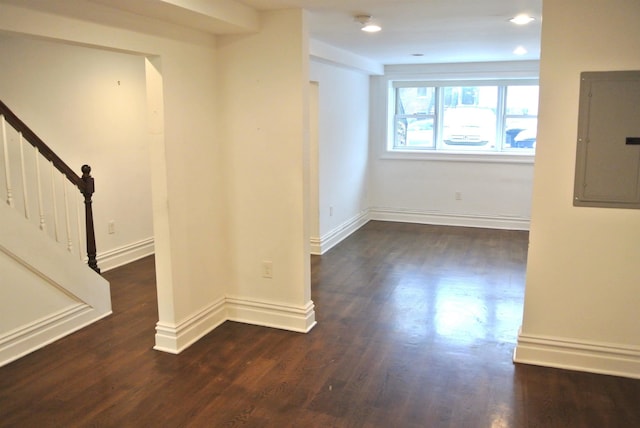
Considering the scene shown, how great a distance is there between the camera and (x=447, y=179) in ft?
24.7

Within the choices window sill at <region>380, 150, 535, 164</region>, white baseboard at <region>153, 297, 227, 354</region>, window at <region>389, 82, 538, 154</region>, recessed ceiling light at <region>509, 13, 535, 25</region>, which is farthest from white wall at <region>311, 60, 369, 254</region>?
white baseboard at <region>153, 297, 227, 354</region>

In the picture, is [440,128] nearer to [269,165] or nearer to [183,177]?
[269,165]

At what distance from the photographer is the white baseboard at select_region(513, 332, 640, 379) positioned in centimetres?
312

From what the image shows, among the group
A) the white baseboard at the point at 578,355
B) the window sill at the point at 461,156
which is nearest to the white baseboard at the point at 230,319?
the white baseboard at the point at 578,355

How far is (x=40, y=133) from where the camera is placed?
458 cm

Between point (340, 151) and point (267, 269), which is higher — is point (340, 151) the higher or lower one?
the higher one

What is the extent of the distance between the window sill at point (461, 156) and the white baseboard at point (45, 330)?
492 cm

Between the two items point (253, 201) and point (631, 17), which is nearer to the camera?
point (631, 17)

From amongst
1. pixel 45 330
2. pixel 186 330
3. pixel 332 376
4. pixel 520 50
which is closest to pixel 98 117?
pixel 45 330

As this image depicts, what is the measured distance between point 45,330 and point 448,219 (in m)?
5.57

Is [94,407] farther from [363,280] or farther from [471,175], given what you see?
[471,175]

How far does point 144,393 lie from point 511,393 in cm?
211

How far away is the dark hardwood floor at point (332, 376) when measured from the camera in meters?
2.74

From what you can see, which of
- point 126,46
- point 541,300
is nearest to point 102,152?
point 126,46
